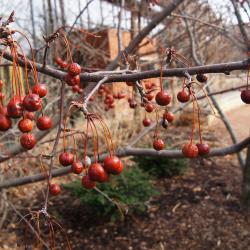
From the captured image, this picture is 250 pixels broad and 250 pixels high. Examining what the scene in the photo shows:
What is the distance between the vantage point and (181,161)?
5883 mm

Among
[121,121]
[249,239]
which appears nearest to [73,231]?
[249,239]

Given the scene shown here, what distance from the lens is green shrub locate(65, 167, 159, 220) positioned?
451 cm

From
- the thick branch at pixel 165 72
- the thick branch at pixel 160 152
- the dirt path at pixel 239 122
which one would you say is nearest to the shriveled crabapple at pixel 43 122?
the thick branch at pixel 165 72

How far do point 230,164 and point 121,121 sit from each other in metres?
3.12

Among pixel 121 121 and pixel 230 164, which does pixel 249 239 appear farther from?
pixel 121 121

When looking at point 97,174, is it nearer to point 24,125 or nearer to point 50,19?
point 24,125

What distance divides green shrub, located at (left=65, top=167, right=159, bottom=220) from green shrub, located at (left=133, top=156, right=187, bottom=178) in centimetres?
102

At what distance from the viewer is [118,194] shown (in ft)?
15.0

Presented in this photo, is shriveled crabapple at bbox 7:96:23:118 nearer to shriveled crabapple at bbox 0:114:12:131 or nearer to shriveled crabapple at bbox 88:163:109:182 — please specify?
shriveled crabapple at bbox 0:114:12:131

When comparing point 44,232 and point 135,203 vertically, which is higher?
point 135,203

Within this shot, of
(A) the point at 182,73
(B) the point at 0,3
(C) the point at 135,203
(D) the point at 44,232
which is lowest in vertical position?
(D) the point at 44,232

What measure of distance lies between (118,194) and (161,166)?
1.53 m

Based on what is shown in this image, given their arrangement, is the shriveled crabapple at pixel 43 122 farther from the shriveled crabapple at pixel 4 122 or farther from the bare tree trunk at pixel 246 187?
the bare tree trunk at pixel 246 187

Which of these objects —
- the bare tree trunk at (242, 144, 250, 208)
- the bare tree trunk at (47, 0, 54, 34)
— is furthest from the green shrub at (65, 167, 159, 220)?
the bare tree trunk at (47, 0, 54, 34)
